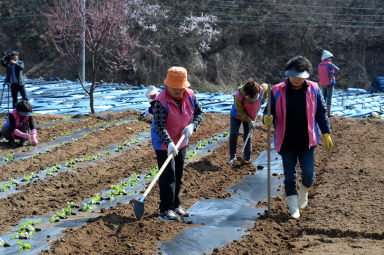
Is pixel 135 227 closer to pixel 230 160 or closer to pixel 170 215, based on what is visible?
pixel 170 215

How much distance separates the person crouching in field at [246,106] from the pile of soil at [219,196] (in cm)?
41

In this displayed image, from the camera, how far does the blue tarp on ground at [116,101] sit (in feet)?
49.0

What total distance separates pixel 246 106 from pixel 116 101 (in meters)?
9.81

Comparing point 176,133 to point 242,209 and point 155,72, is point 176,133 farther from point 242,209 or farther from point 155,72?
point 155,72

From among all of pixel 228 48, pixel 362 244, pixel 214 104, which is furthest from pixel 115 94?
pixel 362 244

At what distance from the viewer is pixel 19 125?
396 inches

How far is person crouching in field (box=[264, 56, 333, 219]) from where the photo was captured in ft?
16.7

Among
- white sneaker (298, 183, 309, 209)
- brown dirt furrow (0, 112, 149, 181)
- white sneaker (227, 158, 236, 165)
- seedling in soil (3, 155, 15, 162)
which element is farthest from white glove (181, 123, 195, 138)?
seedling in soil (3, 155, 15, 162)

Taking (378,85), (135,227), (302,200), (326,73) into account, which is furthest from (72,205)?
(378,85)

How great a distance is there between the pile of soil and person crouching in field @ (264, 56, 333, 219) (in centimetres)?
71

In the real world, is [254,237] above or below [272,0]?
below

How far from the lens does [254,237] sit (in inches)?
191

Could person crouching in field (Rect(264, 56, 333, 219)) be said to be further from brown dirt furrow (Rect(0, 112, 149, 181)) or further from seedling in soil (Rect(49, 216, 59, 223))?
brown dirt furrow (Rect(0, 112, 149, 181))

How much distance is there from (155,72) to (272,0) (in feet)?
28.9
